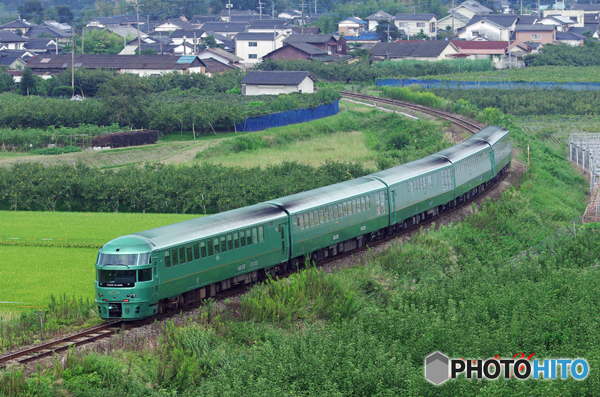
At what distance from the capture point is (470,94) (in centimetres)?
8456

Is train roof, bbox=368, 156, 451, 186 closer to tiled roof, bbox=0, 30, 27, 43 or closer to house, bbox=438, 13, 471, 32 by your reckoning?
tiled roof, bbox=0, 30, 27, 43

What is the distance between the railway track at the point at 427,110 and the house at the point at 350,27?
72.9 m

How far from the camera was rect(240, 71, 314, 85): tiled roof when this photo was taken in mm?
80250

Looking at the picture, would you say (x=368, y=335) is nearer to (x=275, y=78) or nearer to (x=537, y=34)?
(x=275, y=78)

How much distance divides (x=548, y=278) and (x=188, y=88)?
223ft

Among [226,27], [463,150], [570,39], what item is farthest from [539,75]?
[463,150]

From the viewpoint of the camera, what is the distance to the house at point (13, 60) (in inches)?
4210

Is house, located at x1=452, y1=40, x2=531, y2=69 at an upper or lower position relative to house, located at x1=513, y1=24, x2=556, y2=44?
lower

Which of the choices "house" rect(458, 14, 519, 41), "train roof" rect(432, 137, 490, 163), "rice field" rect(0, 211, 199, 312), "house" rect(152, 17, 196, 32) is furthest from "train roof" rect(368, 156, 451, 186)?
"house" rect(152, 17, 196, 32)

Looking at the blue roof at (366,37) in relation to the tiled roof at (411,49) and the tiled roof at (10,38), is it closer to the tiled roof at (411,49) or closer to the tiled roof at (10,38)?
the tiled roof at (411,49)

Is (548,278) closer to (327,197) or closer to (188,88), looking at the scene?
(327,197)

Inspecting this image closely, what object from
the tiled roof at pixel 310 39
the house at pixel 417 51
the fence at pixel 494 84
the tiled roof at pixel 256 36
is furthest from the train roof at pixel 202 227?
the tiled roof at pixel 256 36

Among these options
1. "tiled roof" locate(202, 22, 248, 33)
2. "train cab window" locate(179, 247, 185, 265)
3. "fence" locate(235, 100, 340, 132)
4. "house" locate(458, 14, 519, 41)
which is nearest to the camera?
"train cab window" locate(179, 247, 185, 265)

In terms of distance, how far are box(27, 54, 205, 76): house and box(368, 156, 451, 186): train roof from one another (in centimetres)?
6255
